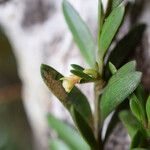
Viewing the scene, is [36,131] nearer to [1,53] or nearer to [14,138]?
[14,138]

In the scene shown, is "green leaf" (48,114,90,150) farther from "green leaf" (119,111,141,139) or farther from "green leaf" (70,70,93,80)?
"green leaf" (70,70,93,80)

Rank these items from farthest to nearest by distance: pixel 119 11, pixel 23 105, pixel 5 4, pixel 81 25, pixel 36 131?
1. pixel 23 105
2. pixel 36 131
3. pixel 5 4
4. pixel 81 25
5. pixel 119 11

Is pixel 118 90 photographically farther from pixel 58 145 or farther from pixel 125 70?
pixel 58 145

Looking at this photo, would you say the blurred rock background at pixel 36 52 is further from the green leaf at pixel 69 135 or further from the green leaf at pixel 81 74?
the green leaf at pixel 81 74

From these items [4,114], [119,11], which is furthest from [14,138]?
[119,11]

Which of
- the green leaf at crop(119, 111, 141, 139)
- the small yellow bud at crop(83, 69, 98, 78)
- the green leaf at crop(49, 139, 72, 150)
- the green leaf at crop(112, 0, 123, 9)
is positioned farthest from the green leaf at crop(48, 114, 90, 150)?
the green leaf at crop(112, 0, 123, 9)

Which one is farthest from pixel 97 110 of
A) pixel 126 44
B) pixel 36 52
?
pixel 36 52

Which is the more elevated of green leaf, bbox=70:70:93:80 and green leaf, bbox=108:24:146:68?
green leaf, bbox=70:70:93:80
